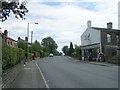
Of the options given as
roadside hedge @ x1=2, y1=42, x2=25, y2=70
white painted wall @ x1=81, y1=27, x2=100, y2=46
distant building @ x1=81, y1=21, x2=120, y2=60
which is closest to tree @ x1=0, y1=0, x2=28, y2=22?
roadside hedge @ x1=2, y1=42, x2=25, y2=70

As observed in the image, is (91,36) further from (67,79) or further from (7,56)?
(7,56)

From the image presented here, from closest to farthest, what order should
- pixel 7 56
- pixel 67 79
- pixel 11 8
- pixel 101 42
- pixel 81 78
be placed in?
pixel 11 8, pixel 7 56, pixel 67 79, pixel 81 78, pixel 101 42

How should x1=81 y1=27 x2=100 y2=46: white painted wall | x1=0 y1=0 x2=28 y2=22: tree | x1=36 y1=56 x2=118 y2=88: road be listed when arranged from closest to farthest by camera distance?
x1=0 y1=0 x2=28 y2=22: tree, x1=36 y1=56 x2=118 y2=88: road, x1=81 y1=27 x2=100 y2=46: white painted wall

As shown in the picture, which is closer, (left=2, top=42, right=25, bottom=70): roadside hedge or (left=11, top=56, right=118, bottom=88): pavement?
(left=2, top=42, right=25, bottom=70): roadside hedge

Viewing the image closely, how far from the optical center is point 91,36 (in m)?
76.2

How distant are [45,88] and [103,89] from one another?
123 inches

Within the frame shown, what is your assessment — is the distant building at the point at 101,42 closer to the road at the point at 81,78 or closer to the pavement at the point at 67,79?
the road at the point at 81,78

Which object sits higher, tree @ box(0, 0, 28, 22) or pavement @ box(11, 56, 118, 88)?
tree @ box(0, 0, 28, 22)

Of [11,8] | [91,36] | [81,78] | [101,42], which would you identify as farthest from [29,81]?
[91,36]

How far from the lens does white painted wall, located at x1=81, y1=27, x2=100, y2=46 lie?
7088 centimetres

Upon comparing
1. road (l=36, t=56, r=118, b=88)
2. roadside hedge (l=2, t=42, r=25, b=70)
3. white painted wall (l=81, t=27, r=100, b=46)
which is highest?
white painted wall (l=81, t=27, r=100, b=46)

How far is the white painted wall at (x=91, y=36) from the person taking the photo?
7088cm

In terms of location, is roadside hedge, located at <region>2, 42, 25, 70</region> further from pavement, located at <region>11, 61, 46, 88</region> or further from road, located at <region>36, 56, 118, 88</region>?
road, located at <region>36, 56, 118, 88</region>

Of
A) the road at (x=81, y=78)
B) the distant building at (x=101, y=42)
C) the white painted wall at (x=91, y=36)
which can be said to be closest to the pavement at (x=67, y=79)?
the road at (x=81, y=78)
